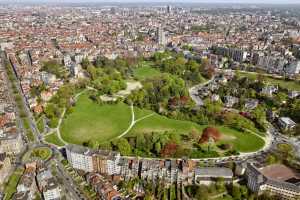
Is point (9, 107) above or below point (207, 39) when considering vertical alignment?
below

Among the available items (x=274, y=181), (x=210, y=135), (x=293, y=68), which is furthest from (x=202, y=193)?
(x=293, y=68)

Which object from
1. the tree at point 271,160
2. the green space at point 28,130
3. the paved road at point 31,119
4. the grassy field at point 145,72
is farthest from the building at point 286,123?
the green space at point 28,130

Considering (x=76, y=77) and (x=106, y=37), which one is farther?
(x=106, y=37)

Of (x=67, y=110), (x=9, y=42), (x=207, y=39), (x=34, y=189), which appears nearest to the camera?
(x=34, y=189)

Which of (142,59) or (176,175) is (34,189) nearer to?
(176,175)

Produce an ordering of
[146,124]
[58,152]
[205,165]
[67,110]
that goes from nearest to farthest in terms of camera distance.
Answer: [205,165], [58,152], [146,124], [67,110]

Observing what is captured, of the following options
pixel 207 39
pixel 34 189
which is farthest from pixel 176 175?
pixel 207 39

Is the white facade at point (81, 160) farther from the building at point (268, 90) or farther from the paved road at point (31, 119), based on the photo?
the building at point (268, 90)

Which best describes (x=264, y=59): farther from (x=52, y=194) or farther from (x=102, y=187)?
(x=52, y=194)
